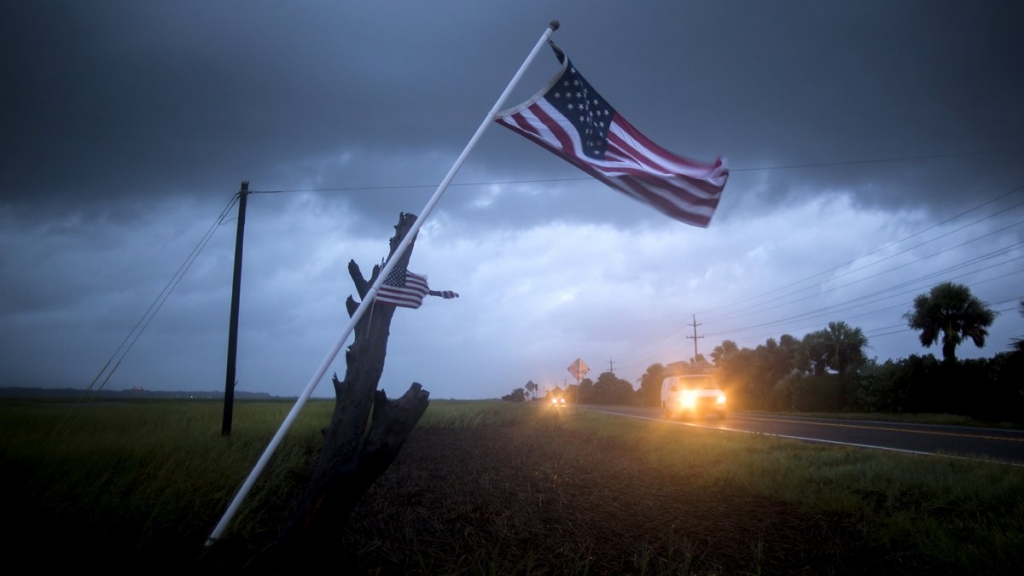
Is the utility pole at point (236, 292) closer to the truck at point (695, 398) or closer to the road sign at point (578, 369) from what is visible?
the truck at point (695, 398)

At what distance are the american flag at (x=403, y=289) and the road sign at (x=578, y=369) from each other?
26.3m

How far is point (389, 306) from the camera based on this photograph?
4.43 m

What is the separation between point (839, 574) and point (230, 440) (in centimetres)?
707

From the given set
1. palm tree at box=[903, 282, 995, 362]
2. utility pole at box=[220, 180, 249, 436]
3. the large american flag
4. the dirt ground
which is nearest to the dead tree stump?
the dirt ground

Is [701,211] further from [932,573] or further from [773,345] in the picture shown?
[773,345]

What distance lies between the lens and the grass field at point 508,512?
3.20 metres

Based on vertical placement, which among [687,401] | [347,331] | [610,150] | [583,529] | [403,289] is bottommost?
[583,529]

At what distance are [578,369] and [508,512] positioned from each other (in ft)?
88.2

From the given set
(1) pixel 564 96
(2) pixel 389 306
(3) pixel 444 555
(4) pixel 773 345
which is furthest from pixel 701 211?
(4) pixel 773 345

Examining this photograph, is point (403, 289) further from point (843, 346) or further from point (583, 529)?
point (843, 346)

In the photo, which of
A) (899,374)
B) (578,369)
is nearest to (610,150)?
(578,369)

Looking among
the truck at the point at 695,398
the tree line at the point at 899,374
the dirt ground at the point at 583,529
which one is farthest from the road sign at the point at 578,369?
the dirt ground at the point at 583,529

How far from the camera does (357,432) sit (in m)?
4.03

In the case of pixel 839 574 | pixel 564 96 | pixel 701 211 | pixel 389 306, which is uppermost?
pixel 564 96
